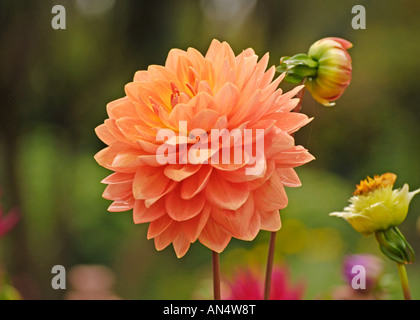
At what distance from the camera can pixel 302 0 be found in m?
1.32

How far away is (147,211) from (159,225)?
1 cm

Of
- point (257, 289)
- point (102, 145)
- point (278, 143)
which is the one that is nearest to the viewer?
point (278, 143)

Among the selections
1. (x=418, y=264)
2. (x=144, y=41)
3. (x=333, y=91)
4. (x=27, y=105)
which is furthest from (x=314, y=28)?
(x=333, y=91)

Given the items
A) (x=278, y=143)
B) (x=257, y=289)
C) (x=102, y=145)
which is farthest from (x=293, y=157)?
(x=102, y=145)

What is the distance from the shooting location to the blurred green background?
2.81ft

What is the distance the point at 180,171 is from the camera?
25 centimetres

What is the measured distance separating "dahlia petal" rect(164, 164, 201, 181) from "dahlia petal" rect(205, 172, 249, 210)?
0.01 meters

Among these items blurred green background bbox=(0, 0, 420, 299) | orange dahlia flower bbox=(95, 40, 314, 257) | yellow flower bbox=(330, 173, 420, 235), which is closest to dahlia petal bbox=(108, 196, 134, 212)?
orange dahlia flower bbox=(95, 40, 314, 257)

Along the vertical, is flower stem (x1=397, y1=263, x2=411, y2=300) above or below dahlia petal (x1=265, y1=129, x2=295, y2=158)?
below

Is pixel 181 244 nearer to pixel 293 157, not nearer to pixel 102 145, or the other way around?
pixel 293 157

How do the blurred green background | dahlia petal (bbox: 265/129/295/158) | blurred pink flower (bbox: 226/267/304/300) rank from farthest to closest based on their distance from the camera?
the blurred green background
blurred pink flower (bbox: 226/267/304/300)
dahlia petal (bbox: 265/129/295/158)

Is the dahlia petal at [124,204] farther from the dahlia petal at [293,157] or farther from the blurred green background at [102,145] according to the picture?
the blurred green background at [102,145]

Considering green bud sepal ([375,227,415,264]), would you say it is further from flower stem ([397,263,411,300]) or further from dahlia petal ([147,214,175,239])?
dahlia petal ([147,214,175,239])
